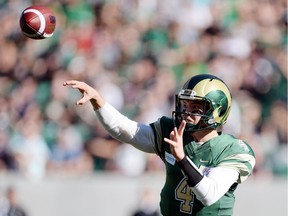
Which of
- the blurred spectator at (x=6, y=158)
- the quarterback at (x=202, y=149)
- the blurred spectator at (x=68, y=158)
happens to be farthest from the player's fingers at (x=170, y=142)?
the blurred spectator at (x=6, y=158)

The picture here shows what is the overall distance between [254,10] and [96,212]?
4.15 meters

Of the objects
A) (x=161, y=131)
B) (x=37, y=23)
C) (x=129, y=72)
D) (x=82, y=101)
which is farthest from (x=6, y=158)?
(x=82, y=101)

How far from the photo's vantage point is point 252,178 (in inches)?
421

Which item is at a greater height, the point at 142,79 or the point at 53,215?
the point at 142,79

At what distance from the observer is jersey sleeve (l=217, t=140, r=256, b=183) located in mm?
5270

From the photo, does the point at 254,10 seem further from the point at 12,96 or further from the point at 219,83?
the point at 219,83

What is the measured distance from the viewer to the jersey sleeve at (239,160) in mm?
5270

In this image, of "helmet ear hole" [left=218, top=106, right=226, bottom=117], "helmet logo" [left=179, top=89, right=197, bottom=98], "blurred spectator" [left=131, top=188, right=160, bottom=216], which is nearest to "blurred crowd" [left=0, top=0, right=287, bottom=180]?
"blurred spectator" [left=131, top=188, right=160, bottom=216]

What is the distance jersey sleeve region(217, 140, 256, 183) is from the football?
73.1 inches

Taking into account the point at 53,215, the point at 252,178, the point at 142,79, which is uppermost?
the point at 142,79

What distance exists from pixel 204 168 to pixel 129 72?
23.0 ft

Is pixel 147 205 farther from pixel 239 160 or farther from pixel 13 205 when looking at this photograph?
pixel 239 160

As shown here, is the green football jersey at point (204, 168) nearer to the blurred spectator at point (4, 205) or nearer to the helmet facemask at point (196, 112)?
the helmet facemask at point (196, 112)

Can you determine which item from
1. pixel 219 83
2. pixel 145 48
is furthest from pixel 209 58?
pixel 219 83
